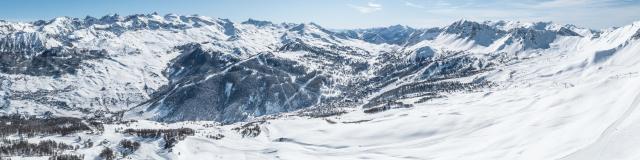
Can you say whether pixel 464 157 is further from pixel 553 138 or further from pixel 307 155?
pixel 307 155

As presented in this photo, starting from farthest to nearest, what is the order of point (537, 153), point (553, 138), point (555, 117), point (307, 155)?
point (307, 155)
point (555, 117)
point (553, 138)
point (537, 153)

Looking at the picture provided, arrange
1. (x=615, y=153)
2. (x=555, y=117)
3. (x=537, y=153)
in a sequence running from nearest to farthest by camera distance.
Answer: (x=615, y=153) < (x=537, y=153) < (x=555, y=117)

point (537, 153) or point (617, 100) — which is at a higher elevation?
point (617, 100)

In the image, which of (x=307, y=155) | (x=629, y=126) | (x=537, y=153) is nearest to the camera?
(x=629, y=126)

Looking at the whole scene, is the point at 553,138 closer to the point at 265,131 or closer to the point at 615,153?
the point at 615,153

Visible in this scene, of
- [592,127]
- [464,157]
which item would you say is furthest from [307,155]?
[592,127]

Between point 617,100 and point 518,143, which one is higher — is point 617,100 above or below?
above

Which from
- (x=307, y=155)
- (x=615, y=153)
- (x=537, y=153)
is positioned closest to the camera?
(x=615, y=153)

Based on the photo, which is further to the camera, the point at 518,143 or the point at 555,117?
the point at 555,117

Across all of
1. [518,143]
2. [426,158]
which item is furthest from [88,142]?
[518,143]
